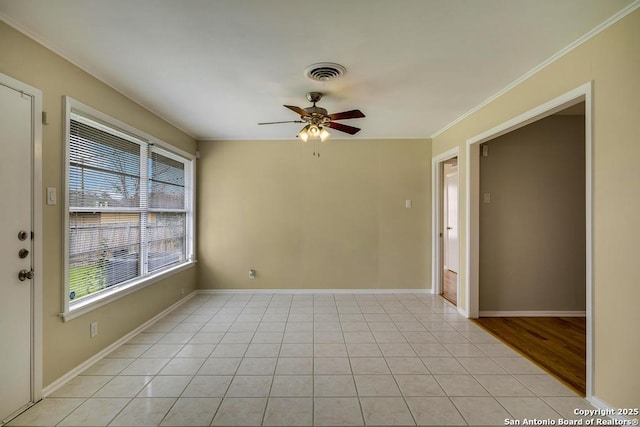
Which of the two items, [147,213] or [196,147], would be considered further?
[196,147]

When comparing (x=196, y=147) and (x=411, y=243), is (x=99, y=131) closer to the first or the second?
(x=196, y=147)

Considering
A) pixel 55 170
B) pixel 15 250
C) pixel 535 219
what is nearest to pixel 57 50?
pixel 55 170

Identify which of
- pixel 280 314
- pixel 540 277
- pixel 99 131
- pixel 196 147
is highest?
pixel 196 147

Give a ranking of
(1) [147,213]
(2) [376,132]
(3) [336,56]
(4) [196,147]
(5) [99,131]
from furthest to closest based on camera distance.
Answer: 1. (4) [196,147]
2. (2) [376,132]
3. (1) [147,213]
4. (5) [99,131]
5. (3) [336,56]

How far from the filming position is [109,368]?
8.16ft

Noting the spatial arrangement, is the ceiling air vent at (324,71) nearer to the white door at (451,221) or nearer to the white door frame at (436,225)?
the white door frame at (436,225)

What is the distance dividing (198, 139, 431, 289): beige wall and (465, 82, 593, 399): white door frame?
1.20 m

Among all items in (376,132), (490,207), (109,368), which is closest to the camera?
(109,368)

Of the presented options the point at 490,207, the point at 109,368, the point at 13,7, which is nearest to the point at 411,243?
the point at 490,207

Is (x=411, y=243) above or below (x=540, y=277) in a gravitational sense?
above

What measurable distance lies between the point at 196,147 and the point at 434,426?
4.76 meters

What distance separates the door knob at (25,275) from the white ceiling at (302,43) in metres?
1.64

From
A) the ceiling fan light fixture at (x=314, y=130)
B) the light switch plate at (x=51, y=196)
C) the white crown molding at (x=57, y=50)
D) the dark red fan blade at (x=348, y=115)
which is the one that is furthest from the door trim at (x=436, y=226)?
the light switch plate at (x=51, y=196)

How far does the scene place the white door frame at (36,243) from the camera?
6.68ft
